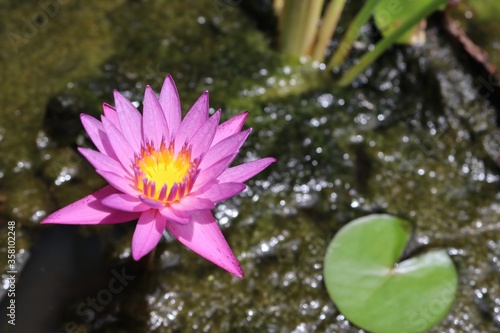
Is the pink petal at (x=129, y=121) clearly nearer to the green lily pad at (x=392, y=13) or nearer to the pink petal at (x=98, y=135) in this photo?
the pink petal at (x=98, y=135)

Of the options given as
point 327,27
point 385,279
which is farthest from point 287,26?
point 385,279

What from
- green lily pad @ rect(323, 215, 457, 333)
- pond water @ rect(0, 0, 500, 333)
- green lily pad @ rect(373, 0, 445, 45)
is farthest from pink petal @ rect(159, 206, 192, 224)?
green lily pad @ rect(373, 0, 445, 45)

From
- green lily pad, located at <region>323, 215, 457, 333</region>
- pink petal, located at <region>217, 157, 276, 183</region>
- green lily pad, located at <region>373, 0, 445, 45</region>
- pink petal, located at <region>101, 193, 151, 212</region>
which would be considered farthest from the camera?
green lily pad, located at <region>373, 0, 445, 45</region>

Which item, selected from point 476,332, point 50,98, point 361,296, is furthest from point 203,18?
point 476,332

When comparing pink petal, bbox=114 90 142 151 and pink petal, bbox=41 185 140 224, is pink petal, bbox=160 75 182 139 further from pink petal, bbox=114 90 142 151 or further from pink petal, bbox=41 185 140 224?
pink petal, bbox=41 185 140 224

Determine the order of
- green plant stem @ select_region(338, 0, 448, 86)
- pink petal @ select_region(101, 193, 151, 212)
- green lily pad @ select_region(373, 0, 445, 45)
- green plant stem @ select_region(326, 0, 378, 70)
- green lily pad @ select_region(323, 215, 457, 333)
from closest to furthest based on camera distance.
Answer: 1. pink petal @ select_region(101, 193, 151, 212)
2. green lily pad @ select_region(323, 215, 457, 333)
3. green plant stem @ select_region(338, 0, 448, 86)
4. green plant stem @ select_region(326, 0, 378, 70)
5. green lily pad @ select_region(373, 0, 445, 45)

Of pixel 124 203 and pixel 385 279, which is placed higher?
pixel 124 203

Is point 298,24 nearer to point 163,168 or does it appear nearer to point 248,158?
point 248,158
